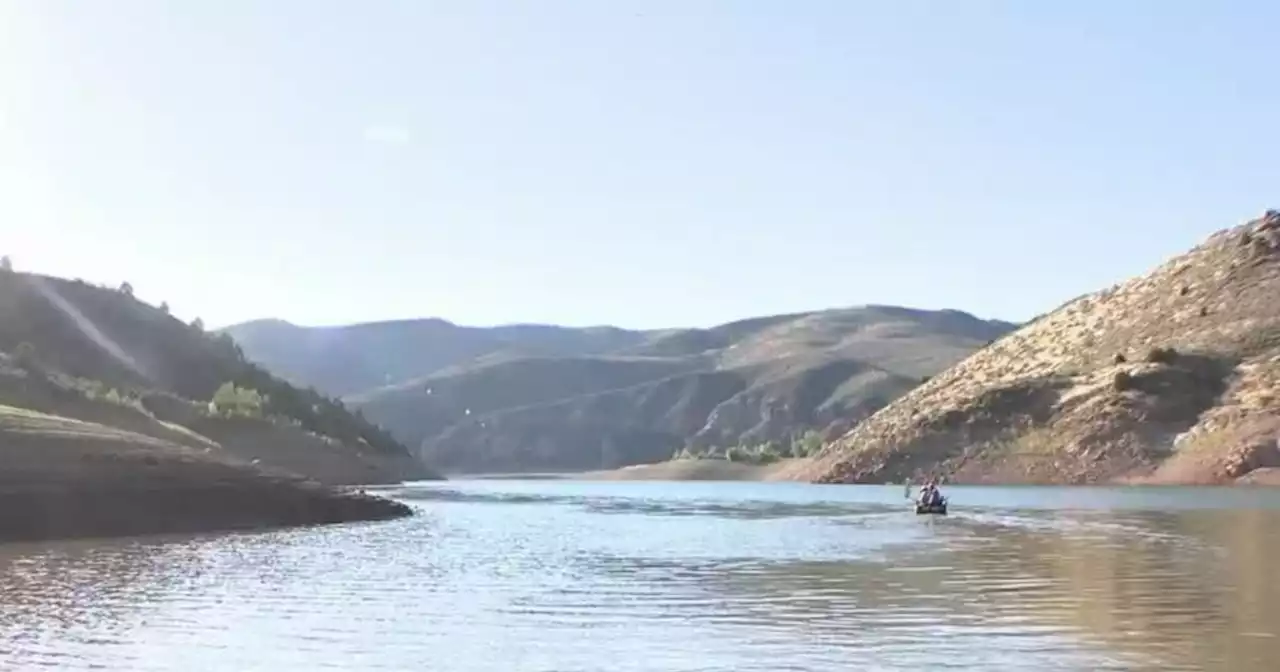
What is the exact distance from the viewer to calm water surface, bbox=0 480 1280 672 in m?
29.3

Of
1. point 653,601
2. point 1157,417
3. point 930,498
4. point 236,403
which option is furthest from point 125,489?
point 1157,417

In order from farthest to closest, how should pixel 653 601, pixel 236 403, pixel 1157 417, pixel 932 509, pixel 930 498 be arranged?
pixel 236 403
pixel 1157 417
pixel 930 498
pixel 932 509
pixel 653 601

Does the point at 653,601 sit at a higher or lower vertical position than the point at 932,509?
lower

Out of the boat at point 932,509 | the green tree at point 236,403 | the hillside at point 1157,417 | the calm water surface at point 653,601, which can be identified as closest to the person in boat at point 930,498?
the boat at point 932,509

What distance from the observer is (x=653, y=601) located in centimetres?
3981

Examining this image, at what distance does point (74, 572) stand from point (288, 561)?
7527mm

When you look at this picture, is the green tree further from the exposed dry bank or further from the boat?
the boat

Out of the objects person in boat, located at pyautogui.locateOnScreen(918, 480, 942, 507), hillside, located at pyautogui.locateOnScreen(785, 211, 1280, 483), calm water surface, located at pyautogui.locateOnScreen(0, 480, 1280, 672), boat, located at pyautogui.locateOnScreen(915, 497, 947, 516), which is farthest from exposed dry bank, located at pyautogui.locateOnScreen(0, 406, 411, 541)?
hillside, located at pyautogui.locateOnScreen(785, 211, 1280, 483)

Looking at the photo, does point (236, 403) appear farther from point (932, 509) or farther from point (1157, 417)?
point (932, 509)

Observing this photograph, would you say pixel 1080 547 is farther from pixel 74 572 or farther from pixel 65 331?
pixel 65 331

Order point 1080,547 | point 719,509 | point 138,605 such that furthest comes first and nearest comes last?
point 719,509 → point 1080,547 → point 138,605

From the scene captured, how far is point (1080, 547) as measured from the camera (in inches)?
2340

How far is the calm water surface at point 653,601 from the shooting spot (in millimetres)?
29328

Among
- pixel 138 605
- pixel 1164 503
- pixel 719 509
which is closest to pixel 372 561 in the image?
pixel 138 605
